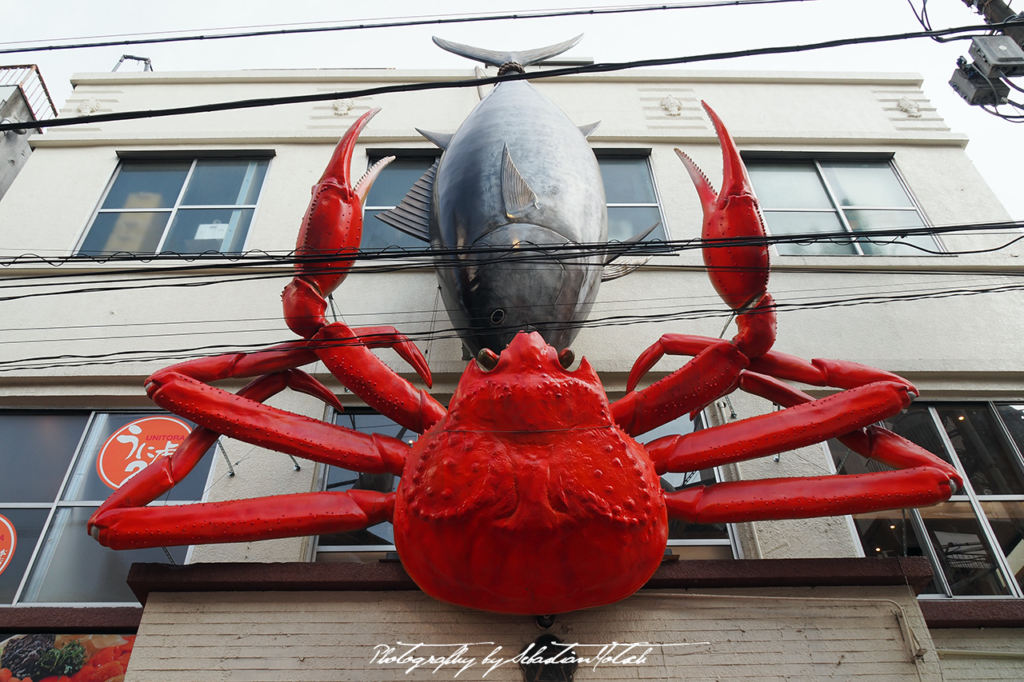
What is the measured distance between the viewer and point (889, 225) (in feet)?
26.4

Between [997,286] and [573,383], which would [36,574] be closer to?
[573,383]

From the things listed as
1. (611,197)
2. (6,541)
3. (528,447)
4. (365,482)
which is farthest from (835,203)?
(6,541)

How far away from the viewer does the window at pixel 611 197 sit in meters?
7.95

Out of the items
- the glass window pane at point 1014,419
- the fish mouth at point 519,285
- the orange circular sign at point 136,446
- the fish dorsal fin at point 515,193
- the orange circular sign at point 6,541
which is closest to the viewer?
the fish mouth at point 519,285

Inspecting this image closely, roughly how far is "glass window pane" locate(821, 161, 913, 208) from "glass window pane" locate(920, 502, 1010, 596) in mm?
4494

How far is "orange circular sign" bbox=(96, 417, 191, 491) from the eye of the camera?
590 cm

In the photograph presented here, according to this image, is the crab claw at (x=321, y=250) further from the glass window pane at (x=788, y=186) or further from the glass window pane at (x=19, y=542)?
the glass window pane at (x=788, y=186)

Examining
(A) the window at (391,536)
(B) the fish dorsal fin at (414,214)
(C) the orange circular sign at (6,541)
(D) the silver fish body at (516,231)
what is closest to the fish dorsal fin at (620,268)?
(D) the silver fish body at (516,231)

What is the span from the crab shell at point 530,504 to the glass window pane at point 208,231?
5553 millimetres

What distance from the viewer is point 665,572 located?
401 centimetres

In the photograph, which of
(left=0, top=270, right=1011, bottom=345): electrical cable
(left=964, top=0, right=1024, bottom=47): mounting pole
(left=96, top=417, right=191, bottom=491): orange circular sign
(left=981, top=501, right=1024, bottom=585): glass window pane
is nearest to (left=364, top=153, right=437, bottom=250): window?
(left=0, top=270, right=1011, bottom=345): electrical cable

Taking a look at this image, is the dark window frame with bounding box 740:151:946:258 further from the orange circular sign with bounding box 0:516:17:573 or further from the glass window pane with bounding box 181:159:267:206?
the orange circular sign with bounding box 0:516:17:573

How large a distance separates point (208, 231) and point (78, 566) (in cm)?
435

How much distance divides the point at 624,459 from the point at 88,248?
7698mm
